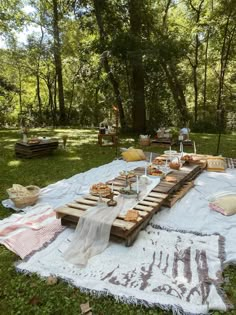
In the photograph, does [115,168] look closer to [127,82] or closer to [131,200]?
[131,200]

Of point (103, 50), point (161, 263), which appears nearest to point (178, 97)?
point (103, 50)

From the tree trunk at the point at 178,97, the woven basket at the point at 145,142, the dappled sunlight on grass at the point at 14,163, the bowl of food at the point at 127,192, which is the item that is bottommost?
the dappled sunlight on grass at the point at 14,163

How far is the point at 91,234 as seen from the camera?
2730mm

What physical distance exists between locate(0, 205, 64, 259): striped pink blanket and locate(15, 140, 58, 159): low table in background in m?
3.02

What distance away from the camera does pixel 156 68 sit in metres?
8.96

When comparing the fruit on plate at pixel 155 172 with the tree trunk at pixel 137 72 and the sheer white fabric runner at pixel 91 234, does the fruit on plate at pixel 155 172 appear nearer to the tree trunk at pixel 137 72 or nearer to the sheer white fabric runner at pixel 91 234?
the sheer white fabric runner at pixel 91 234

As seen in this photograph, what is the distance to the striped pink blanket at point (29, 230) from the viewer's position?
2.69 meters

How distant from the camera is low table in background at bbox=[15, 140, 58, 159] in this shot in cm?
627

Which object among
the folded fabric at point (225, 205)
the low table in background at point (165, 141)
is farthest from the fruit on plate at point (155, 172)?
the low table in background at point (165, 141)

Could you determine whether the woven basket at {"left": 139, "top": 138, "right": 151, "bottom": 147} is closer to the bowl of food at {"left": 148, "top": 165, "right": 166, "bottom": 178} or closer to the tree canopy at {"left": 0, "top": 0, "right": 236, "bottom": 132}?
the tree canopy at {"left": 0, "top": 0, "right": 236, "bottom": 132}

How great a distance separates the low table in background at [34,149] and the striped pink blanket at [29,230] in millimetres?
3019

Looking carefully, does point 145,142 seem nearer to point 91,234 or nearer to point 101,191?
point 101,191

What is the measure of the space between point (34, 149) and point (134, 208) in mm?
3916

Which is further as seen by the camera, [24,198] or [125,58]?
[125,58]
